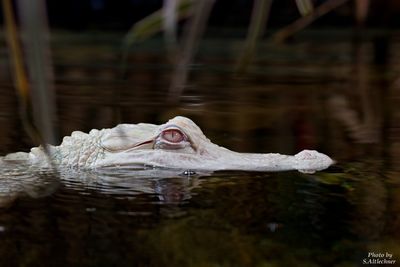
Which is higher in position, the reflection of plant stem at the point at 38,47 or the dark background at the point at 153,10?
the dark background at the point at 153,10

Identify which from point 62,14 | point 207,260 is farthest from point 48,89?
point 62,14

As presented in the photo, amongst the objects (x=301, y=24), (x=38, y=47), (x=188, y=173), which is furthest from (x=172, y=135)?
(x=38, y=47)

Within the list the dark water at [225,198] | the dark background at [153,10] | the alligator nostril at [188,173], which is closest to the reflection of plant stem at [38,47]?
the dark water at [225,198]

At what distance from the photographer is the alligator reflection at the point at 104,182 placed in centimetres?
405

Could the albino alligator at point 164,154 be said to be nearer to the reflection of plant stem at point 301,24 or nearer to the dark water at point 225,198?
the dark water at point 225,198

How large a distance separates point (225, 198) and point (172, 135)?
80cm

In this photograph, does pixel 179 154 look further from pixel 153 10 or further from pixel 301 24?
pixel 153 10

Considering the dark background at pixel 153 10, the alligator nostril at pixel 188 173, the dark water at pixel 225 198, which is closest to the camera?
the dark water at pixel 225 198

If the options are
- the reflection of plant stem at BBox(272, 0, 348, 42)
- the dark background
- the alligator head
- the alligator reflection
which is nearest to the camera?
the reflection of plant stem at BBox(272, 0, 348, 42)

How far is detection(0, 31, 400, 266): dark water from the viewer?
120 inches

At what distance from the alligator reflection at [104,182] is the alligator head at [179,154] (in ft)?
0.24

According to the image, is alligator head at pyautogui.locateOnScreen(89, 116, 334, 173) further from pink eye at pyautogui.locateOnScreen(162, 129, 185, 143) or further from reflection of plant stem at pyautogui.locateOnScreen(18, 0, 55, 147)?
reflection of plant stem at pyautogui.locateOnScreen(18, 0, 55, 147)

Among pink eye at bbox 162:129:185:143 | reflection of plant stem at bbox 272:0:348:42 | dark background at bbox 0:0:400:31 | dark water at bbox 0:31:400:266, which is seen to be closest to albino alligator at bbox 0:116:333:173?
pink eye at bbox 162:129:185:143

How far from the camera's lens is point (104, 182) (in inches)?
172
